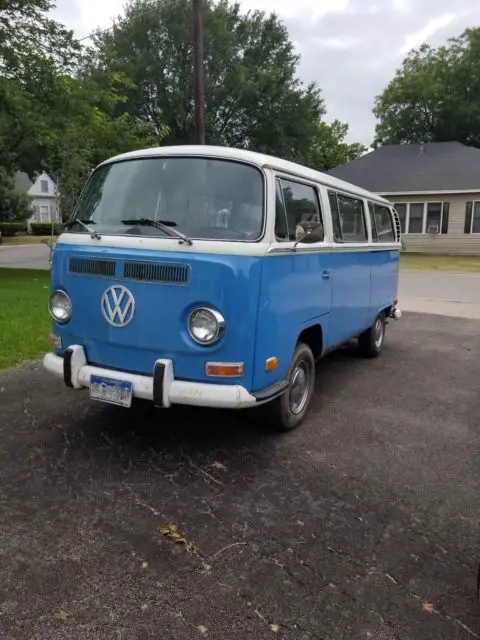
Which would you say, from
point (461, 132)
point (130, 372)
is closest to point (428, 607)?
point (130, 372)

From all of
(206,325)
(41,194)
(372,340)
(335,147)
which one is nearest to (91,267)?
(206,325)

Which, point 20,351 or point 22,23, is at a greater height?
point 22,23

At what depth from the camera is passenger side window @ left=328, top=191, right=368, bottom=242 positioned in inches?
205

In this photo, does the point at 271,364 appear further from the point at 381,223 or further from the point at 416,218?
the point at 416,218

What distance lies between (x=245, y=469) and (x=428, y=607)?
1595 mm

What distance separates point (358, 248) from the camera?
226 inches

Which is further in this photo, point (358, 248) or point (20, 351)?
point (20, 351)

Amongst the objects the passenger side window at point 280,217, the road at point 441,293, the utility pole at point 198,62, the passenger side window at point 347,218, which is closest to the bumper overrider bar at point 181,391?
the passenger side window at point 280,217

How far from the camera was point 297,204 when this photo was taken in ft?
14.2

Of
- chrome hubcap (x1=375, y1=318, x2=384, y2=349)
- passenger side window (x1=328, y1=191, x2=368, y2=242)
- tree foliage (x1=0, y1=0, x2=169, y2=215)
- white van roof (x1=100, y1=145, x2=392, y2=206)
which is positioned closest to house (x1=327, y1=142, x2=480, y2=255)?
tree foliage (x1=0, y1=0, x2=169, y2=215)

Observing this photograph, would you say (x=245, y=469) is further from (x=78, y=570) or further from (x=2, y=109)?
(x=2, y=109)

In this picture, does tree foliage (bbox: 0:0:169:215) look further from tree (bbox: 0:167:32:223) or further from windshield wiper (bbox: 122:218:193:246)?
tree (bbox: 0:167:32:223)

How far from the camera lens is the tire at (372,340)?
7046 millimetres

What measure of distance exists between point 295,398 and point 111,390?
1.68 meters
